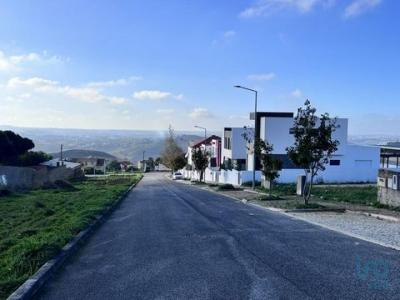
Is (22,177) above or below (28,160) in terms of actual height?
below

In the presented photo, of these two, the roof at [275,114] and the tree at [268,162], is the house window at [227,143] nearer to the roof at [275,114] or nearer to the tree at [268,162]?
the roof at [275,114]

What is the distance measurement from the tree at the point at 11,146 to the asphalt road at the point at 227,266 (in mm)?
59128

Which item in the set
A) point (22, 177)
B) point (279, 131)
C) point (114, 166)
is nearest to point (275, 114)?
point (279, 131)

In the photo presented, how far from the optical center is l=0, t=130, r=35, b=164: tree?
230 ft

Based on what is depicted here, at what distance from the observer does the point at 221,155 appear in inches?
3275

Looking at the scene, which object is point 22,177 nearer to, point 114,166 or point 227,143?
point 227,143

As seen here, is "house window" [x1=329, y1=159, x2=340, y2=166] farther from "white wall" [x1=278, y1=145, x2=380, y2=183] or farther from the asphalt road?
the asphalt road

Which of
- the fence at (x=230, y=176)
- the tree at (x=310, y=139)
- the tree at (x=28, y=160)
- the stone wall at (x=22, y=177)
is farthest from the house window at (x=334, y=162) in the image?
the tree at (x=28, y=160)

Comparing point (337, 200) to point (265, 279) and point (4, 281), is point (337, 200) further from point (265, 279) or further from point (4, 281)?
point (4, 281)

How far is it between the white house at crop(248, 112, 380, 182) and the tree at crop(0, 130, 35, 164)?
33.5 meters

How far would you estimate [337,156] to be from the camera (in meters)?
55.5

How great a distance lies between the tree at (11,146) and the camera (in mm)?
70250

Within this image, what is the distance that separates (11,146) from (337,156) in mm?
42469

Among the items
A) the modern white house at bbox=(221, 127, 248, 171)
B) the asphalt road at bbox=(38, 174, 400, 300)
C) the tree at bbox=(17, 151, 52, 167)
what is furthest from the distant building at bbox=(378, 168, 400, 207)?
the tree at bbox=(17, 151, 52, 167)
